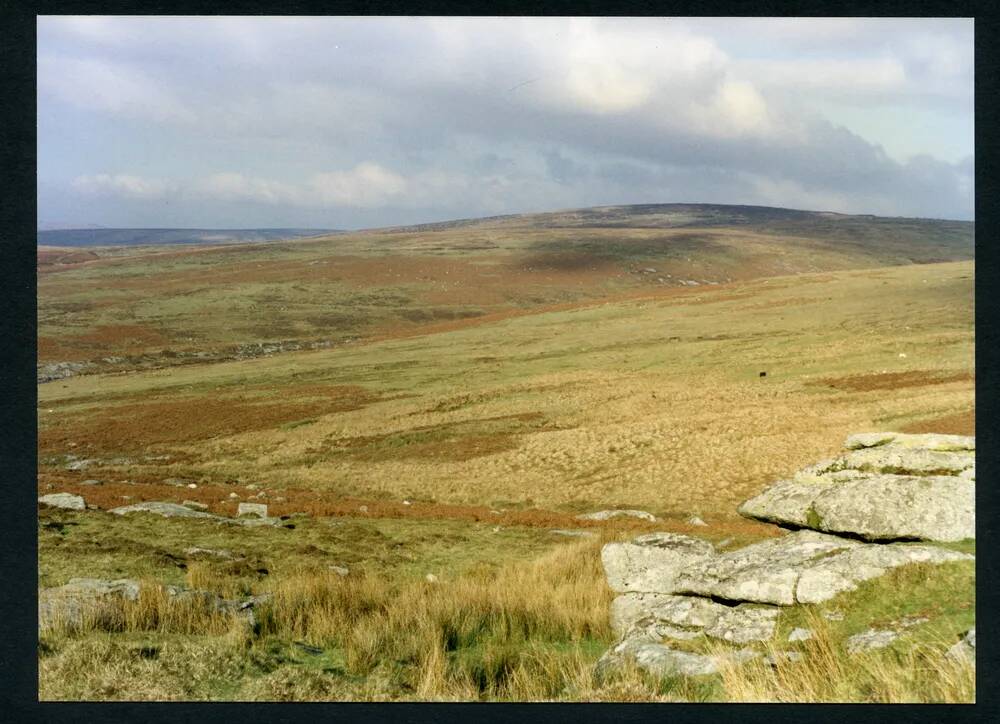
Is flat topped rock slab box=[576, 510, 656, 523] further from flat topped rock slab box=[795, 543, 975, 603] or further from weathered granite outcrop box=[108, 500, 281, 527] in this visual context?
flat topped rock slab box=[795, 543, 975, 603]

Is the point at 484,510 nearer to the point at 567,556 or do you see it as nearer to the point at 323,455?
the point at 567,556

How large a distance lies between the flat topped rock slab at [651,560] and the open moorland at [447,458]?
1.05 feet

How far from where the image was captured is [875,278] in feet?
211

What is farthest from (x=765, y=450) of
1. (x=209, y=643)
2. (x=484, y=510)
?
(x=209, y=643)

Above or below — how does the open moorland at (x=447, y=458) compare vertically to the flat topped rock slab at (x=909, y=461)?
below

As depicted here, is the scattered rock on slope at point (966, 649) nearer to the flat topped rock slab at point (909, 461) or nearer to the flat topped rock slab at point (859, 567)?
the flat topped rock slab at point (859, 567)

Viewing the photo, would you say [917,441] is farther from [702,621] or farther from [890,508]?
[702,621]

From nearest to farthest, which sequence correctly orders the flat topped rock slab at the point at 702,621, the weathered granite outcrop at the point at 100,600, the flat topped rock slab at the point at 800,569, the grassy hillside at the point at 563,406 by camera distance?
the flat topped rock slab at the point at 702,621 → the flat topped rock slab at the point at 800,569 → the weathered granite outcrop at the point at 100,600 → the grassy hillside at the point at 563,406

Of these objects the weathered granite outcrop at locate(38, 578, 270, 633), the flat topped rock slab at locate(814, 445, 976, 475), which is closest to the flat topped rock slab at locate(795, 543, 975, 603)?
the flat topped rock slab at locate(814, 445, 976, 475)

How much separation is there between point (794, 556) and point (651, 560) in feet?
6.08

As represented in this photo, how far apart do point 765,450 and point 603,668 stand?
727 inches

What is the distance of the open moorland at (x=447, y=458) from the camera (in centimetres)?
714

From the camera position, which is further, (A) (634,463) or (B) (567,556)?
(A) (634,463)

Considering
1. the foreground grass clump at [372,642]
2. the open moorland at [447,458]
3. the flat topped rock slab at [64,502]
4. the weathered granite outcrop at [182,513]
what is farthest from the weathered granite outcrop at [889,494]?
the flat topped rock slab at [64,502]
